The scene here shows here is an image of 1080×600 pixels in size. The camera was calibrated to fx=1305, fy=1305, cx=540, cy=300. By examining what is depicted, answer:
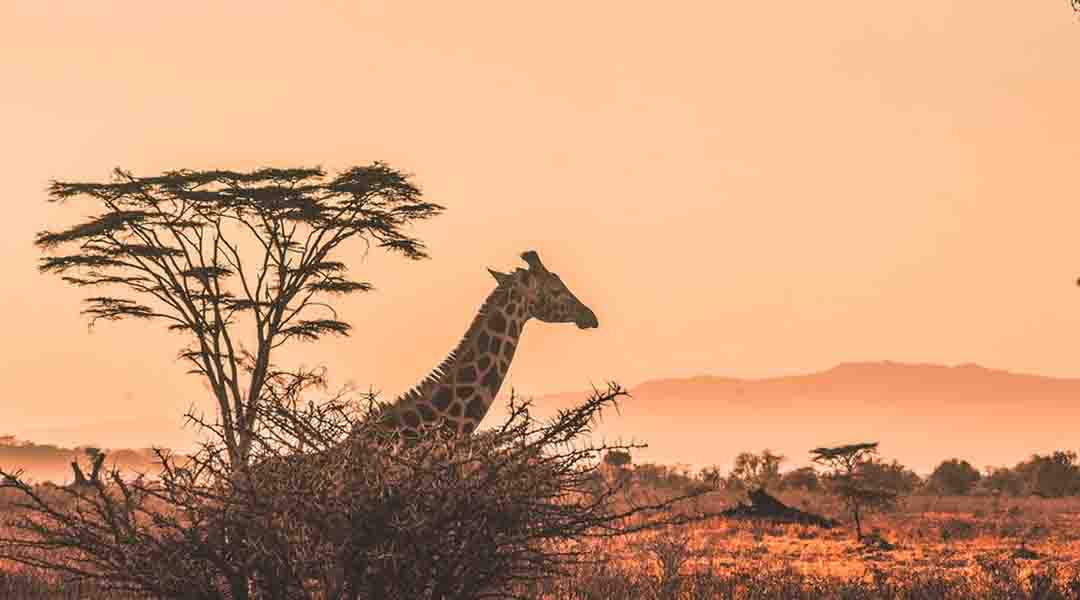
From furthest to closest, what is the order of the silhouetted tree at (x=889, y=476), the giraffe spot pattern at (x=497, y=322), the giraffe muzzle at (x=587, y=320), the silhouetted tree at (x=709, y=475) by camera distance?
the silhouetted tree at (x=709, y=475) < the silhouetted tree at (x=889, y=476) < the giraffe muzzle at (x=587, y=320) < the giraffe spot pattern at (x=497, y=322)

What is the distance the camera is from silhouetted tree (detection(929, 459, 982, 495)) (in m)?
56.0

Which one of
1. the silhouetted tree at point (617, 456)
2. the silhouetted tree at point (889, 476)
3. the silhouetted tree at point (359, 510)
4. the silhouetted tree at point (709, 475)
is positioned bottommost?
the silhouetted tree at point (359, 510)

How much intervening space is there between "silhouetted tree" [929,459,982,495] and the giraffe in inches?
1554

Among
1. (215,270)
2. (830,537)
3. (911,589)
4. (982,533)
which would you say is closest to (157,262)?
(215,270)

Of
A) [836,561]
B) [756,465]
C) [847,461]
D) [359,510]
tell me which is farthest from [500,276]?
[756,465]

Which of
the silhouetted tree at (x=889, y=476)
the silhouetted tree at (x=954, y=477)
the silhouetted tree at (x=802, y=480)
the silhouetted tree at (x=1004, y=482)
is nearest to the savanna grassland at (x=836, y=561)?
the silhouetted tree at (x=889, y=476)

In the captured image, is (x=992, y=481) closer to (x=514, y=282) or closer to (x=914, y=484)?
(x=914, y=484)

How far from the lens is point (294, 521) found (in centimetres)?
572

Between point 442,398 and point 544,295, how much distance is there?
316 centimetres

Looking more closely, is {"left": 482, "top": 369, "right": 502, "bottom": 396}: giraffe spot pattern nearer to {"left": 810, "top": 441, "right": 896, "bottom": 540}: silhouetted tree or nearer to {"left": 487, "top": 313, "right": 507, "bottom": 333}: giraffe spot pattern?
{"left": 487, "top": 313, "right": 507, "bottom": 333}: giraffe spot pattern

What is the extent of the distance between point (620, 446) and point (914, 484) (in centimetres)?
5212

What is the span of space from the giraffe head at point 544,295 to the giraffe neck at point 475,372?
125mm

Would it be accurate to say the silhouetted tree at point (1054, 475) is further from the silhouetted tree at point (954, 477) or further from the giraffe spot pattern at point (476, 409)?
the giraffe spot pattern at point (476, 409)

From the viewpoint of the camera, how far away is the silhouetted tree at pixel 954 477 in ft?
184
